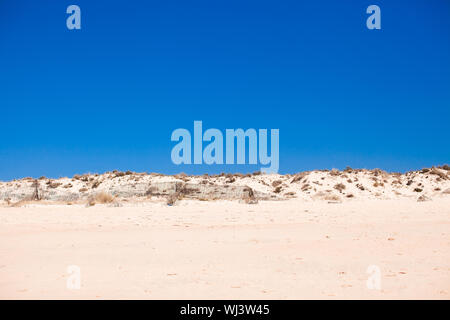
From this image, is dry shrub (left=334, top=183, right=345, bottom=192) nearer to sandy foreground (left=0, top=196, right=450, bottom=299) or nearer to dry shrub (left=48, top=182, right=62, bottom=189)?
sandy foreground (left=0, top=196, right=450, bottom=299)

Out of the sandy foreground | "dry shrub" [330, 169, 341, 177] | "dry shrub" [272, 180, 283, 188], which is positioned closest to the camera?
the sandy foreground

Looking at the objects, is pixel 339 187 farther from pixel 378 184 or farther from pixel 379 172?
pixel 379 172

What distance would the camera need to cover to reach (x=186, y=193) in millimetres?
23797

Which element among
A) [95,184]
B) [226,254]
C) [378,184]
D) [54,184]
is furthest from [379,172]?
[226,254]

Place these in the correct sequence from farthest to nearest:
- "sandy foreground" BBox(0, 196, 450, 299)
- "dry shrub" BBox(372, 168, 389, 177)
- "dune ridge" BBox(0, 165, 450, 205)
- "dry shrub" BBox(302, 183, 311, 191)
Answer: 1. "dry shrub" BBox(372, 168, 389, 177)
2. "dry shrub" BBox(302, 183, 311, 191)
3. "dune ridge" BBox(0, 165, 450, 205)
4. "sandy foreground" BBox(0, 196, 450, 299)

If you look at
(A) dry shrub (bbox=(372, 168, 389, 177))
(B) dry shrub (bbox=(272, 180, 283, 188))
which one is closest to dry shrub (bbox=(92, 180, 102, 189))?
(B) dry shrub (bbox=(272, 180, 283, 188))

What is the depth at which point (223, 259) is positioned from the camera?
6.16 m

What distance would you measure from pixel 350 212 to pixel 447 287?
992 cm

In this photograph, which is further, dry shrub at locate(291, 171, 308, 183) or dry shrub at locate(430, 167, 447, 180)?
dry shrub at locate(291, 171, 308, 183)

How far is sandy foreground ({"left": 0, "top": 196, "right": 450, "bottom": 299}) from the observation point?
4.38m

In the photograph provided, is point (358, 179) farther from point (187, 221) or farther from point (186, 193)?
point (187, 221)

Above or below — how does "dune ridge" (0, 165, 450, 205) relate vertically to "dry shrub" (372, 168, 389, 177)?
below

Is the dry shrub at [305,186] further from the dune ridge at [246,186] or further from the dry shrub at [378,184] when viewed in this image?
the dry shrub at [378,184]
